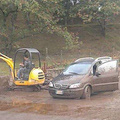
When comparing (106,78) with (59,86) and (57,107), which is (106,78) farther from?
(57,107)

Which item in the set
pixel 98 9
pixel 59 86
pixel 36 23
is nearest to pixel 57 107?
pixel 59 86

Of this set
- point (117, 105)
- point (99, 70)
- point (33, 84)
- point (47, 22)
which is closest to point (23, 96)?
point (33, 84)

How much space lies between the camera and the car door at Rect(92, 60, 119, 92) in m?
12.1

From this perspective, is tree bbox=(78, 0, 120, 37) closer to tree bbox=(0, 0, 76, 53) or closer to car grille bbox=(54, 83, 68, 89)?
tree bbox=(0, 0, 76, 53)

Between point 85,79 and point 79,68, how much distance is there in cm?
116

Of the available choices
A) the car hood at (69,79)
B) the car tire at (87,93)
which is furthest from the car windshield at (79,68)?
the car tire at (87,93)

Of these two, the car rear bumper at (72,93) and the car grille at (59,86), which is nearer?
the car rear bumper at (72,93)

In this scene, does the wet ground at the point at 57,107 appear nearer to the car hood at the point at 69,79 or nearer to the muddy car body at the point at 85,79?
the muddy car body at the point at 85,79

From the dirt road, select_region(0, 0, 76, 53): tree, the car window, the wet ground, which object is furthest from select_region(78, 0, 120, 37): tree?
the dirt road

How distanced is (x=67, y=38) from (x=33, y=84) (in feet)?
38.5

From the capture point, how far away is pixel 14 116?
861 centimetres

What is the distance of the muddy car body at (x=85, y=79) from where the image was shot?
11195mm

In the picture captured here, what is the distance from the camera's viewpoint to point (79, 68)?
1259cm

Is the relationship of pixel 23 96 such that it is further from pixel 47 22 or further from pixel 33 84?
pixel 47 22
